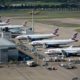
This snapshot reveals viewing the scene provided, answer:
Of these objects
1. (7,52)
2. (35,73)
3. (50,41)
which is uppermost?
(7,52)

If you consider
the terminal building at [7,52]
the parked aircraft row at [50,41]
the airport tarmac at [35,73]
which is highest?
the terminal building at [7,52]

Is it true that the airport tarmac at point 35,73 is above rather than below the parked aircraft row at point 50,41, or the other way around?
above

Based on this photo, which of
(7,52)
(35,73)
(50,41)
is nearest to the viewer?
(35,73)

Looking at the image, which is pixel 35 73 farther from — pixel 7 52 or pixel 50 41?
pixel 50 41

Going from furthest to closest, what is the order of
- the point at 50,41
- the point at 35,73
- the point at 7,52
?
1. the point at 50,41
2. the point at 7,52
3. the point at 35,73

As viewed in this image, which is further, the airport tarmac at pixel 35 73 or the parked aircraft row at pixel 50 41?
the parked aircraft row at pixel 50 41

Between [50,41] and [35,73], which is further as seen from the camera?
[50,41]

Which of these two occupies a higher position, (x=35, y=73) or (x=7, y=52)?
(x=7, y=52)

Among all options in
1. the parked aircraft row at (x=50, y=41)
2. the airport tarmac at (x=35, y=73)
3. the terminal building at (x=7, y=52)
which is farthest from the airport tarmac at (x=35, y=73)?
the parked aircraft row at (x=50, y=41)

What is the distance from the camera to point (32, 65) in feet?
158

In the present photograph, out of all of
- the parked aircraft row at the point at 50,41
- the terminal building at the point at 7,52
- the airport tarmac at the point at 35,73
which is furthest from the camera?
the parked aircraft row at the point at 50,41

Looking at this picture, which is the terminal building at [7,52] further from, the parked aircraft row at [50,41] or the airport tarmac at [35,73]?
the parked aircraft row at [50,41]

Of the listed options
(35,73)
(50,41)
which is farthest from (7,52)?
(50,41)

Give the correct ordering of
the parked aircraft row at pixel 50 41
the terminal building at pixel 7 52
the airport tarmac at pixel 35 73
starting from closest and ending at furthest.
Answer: the airport tarmac at pixel 35 73 < the terminal building at pixel 7 52 < the parked aircraft row at pixel 50 41
